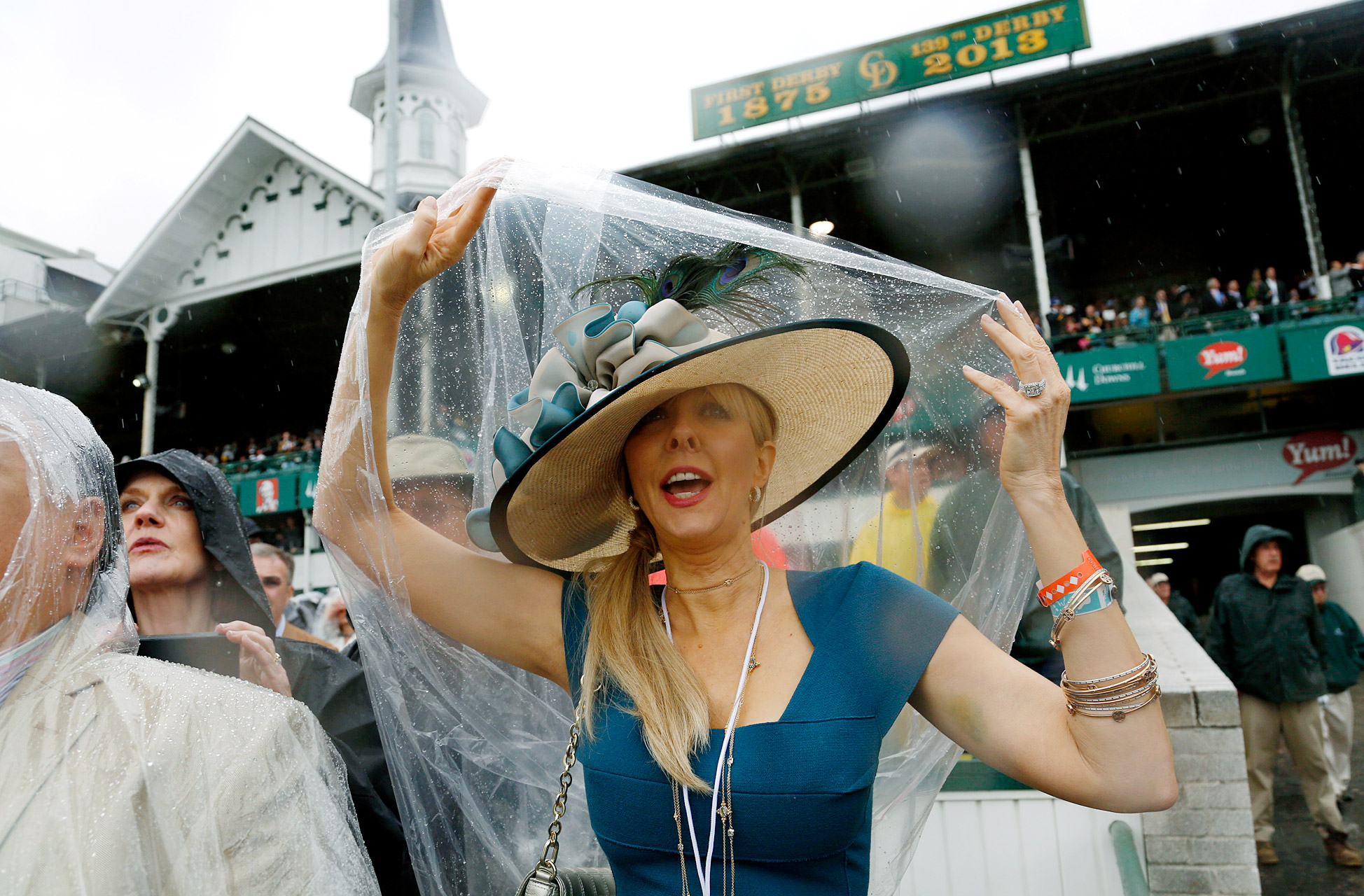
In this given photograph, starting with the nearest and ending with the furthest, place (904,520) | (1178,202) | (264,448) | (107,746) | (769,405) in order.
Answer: (107,746) < (769,405) < (904,520) < (1178,202) < (264,448)

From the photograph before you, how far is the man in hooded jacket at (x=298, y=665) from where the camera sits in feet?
6.27

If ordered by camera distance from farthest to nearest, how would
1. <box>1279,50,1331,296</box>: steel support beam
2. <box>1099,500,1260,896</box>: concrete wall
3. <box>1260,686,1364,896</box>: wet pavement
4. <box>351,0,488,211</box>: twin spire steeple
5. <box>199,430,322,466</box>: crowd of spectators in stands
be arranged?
<box>351,0,488,211</box>: twin spire steeple < <box>199,430,322,466</box>: crowd of spectators in stands < <box>1279,50,1331,296</box>: steel support beam < <box>1260,686,1364,896</box>: wet pavement < <box>1099,500,1260,896</box>: concrete wall

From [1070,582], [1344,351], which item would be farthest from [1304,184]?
[1070,582]

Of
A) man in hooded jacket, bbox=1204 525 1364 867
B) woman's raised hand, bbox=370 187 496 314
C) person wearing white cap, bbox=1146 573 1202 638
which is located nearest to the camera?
woman's raised hand, bbox=370 187 496 314

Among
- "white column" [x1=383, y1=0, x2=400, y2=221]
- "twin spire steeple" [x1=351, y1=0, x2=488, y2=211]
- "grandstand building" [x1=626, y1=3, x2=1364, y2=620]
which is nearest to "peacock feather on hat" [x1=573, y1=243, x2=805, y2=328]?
"white column" [x1=383, y1=0, x2=400, y2=221]

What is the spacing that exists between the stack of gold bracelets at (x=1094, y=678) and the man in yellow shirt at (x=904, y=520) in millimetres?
532

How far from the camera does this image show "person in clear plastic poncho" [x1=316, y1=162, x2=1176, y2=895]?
4.24ft

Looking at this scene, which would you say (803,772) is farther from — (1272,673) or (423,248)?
(1272,673)

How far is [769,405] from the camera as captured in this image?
1.68 metres

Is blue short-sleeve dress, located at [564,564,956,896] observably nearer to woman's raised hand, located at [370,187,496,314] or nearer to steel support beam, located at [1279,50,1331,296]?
woman's raised hand, located at [370,187,496,314]

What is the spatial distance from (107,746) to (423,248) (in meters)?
0.87

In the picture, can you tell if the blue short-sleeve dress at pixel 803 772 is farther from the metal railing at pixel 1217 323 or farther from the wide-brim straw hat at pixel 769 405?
the metal railing at pixel 1217 323

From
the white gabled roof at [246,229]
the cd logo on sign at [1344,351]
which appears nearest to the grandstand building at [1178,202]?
the cd logo on sign at [1344,351]

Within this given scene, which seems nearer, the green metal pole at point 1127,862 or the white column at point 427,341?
the white column at point 427,341
